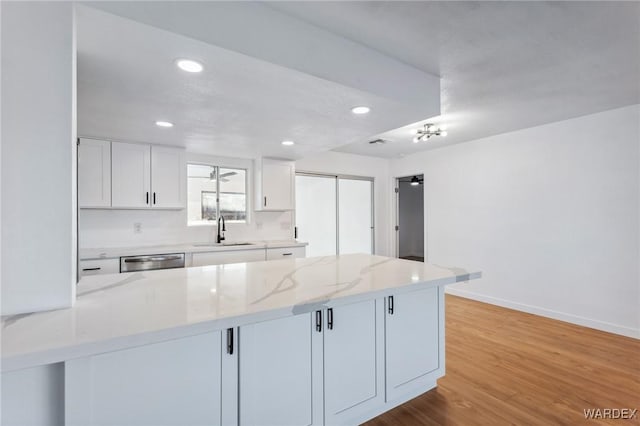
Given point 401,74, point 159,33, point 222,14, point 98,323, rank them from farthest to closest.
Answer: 1. point 401,74
2. point 222,14
3. point 159,33
4. point 98,323

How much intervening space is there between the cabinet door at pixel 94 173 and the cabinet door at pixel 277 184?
1805 mm

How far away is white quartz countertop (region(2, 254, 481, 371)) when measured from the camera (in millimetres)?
974

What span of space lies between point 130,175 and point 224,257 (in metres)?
1.39

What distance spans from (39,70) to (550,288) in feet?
16.0

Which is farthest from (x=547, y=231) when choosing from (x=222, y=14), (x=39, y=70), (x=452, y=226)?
(x=39, y=70)

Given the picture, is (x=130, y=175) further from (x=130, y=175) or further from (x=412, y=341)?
(x=412, y=341)

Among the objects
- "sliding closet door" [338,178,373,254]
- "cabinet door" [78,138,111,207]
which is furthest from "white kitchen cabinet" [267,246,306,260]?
"cabinet door" [78,138,111,207]

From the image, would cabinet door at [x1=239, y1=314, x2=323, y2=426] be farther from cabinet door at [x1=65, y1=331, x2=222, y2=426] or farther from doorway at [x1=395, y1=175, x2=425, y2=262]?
doorway at [x1=395, y1=175, x2=425, y2=262]

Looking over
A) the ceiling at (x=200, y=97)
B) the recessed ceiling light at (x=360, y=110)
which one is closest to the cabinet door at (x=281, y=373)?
the ceiling at (x=200, y=97)

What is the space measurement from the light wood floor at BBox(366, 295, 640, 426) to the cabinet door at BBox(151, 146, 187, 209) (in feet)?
10.3

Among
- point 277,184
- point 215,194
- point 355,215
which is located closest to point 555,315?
point 355,215

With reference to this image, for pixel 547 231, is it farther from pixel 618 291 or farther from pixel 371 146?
pixel 371 146

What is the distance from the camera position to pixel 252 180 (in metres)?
4.57

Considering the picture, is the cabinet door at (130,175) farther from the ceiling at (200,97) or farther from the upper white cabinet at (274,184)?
the upper white cabinet at (274,184)
